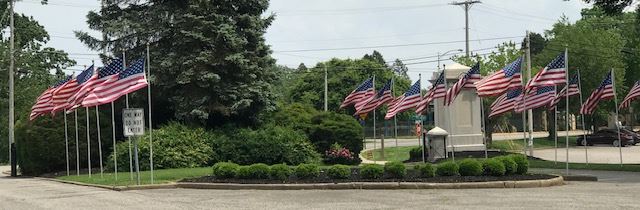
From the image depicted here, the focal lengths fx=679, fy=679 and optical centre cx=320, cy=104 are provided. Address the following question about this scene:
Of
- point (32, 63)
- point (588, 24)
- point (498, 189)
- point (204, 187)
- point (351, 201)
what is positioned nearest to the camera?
point (351, 201)

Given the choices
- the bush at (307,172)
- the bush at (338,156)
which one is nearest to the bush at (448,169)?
the bush at (307,172)

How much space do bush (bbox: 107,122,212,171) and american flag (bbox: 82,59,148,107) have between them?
7.70 meters

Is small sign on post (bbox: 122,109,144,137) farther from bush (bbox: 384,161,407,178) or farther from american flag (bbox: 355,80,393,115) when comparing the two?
american flag (bbox: 355,80,393,115)

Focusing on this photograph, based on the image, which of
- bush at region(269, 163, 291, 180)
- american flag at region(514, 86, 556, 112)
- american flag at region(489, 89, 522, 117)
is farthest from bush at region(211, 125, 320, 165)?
american flag at region(514, 86, 556, 112)

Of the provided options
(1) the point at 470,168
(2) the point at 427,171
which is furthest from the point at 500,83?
(2) the point at 427,171

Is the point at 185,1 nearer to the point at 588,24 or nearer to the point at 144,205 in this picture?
the point at 144,205

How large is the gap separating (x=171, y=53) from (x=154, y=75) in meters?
1.32

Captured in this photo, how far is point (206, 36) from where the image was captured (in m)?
31.7

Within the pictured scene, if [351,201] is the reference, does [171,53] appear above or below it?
above

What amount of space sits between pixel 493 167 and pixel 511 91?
919 centimetres

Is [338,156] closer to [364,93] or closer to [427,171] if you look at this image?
[364,93]

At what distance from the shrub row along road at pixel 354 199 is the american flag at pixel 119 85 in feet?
10.4

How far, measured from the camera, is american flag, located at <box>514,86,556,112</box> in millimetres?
23913

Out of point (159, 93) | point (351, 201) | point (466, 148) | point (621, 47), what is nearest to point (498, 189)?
point (351, 201)
